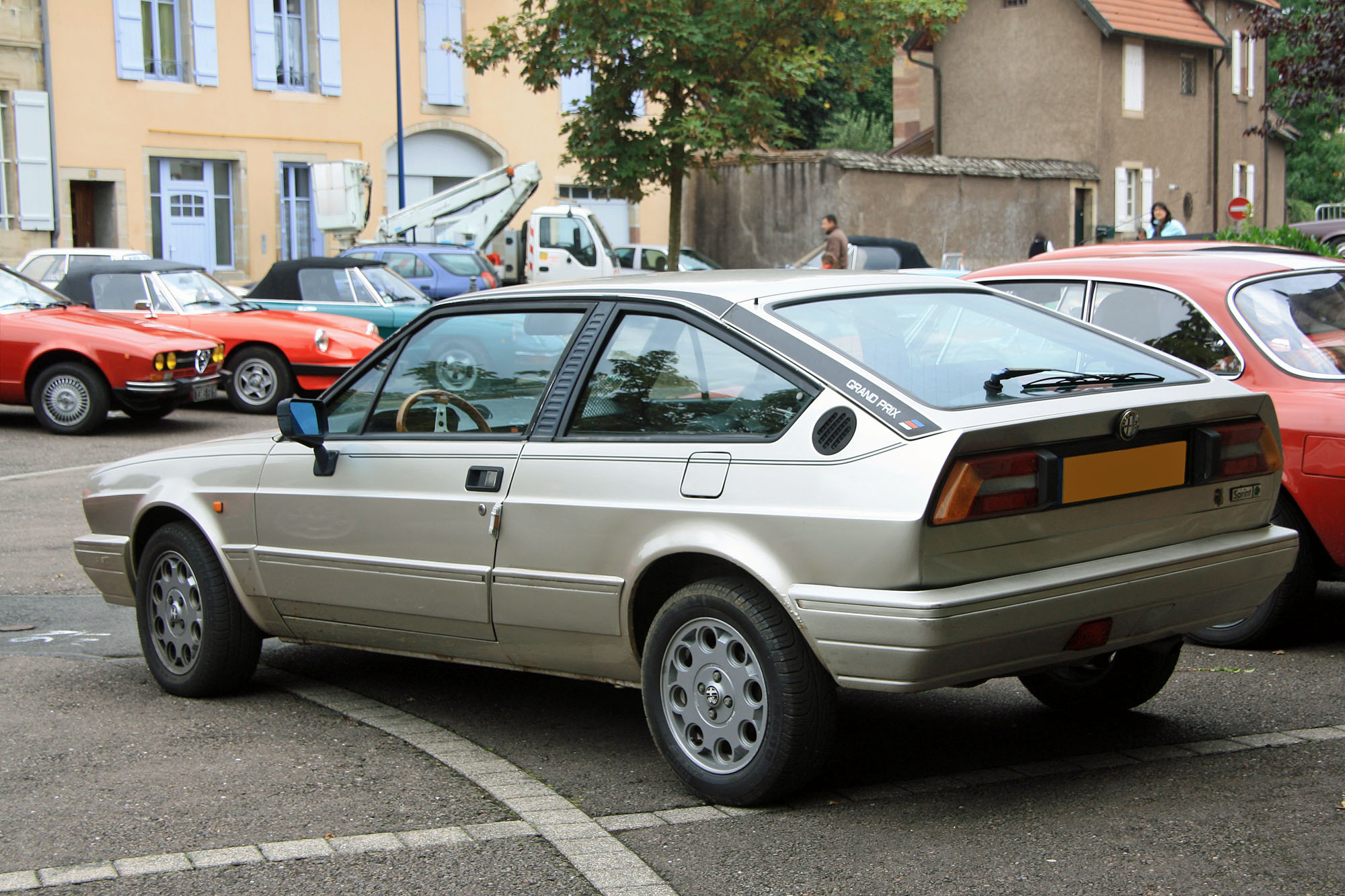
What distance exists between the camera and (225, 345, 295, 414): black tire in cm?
1519

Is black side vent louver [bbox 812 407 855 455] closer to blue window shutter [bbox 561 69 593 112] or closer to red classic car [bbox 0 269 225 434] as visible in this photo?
red classic car [bbox 0 269 225 434]

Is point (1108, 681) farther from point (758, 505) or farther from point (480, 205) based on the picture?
point (480, 205)

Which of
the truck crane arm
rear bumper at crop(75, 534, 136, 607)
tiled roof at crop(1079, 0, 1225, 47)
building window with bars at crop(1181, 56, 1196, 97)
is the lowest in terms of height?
rear bumper at crop(75, 534, 136, 607)

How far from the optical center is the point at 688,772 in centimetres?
411

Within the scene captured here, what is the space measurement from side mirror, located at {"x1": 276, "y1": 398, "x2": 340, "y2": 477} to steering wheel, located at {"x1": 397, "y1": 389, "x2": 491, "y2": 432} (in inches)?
10.0

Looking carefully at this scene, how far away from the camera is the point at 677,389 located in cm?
429

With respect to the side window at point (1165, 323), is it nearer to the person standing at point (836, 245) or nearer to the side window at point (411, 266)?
the person standing at point (836, 245)

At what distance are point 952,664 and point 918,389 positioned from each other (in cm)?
74

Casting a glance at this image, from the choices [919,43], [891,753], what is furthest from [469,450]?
[919,43]

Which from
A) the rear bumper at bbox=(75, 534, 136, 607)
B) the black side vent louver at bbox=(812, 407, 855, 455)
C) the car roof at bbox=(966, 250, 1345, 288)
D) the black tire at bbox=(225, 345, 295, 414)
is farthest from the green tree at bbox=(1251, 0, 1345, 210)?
the black side vent louver at bbox=(812, 407, 855, 455)

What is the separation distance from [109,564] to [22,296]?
30.5 ft

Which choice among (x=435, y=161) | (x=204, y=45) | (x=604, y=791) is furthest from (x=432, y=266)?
(x=604, y=791)

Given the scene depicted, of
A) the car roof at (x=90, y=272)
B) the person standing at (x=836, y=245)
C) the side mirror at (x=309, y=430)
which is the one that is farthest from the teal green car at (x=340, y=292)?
the side mirror at (x=309, y=430)

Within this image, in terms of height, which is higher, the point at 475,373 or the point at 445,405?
the point at 475,373
